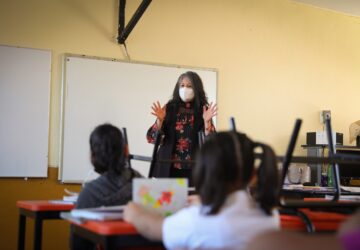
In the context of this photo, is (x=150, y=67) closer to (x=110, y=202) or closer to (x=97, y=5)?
(x=97, y=5)

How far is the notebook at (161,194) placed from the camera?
1544 mm

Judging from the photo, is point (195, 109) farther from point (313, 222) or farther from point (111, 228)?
point (111, 228)

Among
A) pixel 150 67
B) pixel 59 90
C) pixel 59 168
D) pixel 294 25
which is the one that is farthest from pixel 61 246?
pixel 294 25

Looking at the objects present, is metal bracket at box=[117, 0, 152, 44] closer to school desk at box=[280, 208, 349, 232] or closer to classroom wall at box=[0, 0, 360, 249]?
classroom wall at box=[0, 0, 360, 249]

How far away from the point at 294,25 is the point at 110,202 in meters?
4.32

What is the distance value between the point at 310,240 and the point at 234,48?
14.7 ft

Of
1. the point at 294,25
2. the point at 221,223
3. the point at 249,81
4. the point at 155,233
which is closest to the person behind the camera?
the point at 221,223

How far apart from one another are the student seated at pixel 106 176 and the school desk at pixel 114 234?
285 millimetres

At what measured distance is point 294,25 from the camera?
219 inches

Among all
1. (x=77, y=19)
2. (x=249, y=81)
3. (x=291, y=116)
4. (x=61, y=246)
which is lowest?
(x=61, y=246)

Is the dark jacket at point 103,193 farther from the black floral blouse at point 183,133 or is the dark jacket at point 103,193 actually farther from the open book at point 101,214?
the black floral blouse at point 183,133

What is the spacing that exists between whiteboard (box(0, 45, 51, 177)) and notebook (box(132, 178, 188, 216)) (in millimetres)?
2736

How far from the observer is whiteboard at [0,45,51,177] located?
3979 millimetres

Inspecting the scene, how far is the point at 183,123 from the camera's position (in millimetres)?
3092
